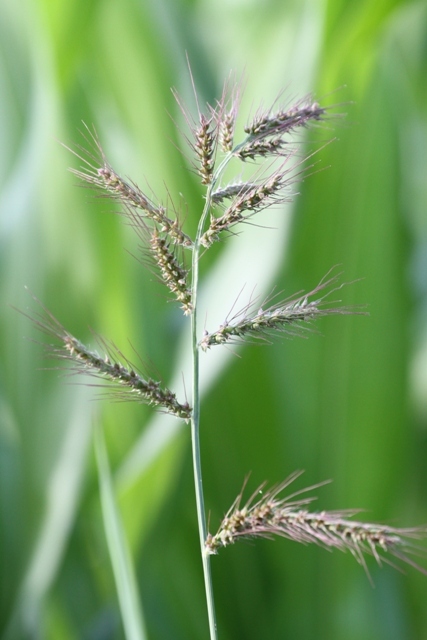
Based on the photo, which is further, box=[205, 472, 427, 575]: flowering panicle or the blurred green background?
the blurred green background

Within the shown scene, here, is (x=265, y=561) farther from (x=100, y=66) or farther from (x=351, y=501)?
(x=100, y=66)

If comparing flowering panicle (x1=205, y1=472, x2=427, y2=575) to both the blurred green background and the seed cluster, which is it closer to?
the seed cluster

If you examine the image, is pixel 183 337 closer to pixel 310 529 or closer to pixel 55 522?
pixel 55 522

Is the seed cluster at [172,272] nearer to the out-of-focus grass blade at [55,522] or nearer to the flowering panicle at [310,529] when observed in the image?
the flowering panicle at [310,529]

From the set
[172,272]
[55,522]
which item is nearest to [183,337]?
[55,522]

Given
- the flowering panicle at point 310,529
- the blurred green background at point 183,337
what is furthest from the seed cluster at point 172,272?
the blurred green background at point 183,337

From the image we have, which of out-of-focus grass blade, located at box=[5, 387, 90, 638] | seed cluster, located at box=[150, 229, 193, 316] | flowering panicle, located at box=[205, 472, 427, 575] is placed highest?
seed cluster, located at box=[150, 229, 193, 316]

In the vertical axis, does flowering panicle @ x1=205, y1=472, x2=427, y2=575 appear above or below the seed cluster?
below

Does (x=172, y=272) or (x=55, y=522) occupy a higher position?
(x=172, y=272)

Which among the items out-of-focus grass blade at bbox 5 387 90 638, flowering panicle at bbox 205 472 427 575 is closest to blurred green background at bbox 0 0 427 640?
out-of-focus grass blade at bbox 5 387 90 638
